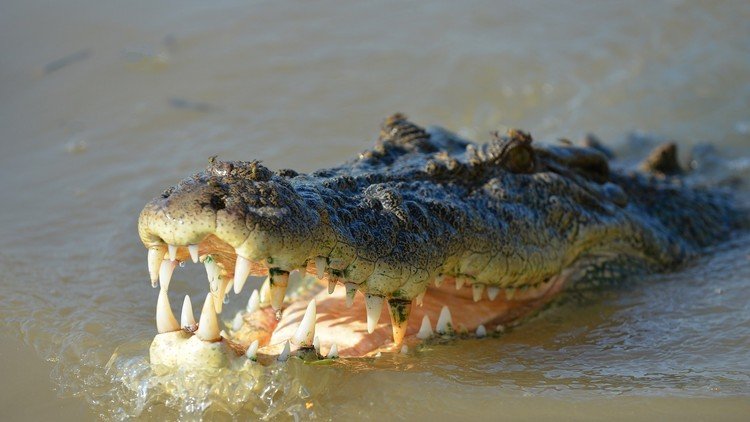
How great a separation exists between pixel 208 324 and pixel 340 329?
0.89 m

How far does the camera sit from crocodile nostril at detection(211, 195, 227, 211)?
10.1 ft

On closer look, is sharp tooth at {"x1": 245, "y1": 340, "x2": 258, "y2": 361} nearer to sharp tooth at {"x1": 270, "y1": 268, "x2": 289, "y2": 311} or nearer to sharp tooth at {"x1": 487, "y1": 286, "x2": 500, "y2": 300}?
sharp tooth at {"x1": 270, "y1": 268, "x2": 289, "y2": 311}

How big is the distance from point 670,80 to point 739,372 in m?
5.96

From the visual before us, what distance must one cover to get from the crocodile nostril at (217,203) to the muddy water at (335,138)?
85 centimetres

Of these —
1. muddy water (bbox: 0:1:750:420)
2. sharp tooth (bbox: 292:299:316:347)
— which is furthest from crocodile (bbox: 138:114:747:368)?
muddy water (bbox: 0:1:750:420)

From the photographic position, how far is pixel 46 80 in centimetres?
885

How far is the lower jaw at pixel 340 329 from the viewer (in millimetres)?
3510

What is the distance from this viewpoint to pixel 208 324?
345 centimetres

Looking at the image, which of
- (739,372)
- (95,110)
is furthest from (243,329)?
(95,110)

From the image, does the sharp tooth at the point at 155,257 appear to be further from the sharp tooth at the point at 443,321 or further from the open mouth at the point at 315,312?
the sharp tooth at the point at 443,321

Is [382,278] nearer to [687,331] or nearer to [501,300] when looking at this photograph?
[501,300]

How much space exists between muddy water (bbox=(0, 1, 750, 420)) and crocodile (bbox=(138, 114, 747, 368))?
0.19 m

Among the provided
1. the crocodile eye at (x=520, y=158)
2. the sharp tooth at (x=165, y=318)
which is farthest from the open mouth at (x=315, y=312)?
the crocodile eye at (x=520, y=158)

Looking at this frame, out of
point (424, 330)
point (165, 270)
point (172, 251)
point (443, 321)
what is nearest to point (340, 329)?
point (424, 330)
